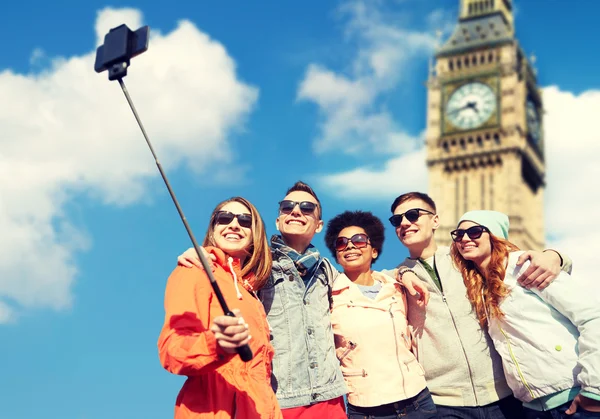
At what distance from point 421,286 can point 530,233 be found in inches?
1605

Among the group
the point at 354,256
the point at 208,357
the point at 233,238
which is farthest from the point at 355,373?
the point at 208,357

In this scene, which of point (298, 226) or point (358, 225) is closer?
point (298, 226)

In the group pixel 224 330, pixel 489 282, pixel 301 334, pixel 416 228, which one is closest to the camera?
pixel 224 330

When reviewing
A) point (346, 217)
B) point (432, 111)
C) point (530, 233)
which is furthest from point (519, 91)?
point (346, 217)

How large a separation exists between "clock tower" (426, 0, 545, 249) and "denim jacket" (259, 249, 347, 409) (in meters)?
35.6

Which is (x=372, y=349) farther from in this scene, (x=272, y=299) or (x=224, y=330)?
(x=224, y=330)

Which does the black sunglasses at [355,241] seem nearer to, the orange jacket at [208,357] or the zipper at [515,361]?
the zipper at [515,361]

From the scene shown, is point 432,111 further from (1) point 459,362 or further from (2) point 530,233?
(1) point 459,362

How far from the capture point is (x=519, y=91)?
135 ft

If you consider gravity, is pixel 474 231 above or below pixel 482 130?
below

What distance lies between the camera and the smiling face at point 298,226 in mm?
4789

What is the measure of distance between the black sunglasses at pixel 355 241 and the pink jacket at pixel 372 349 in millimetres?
334

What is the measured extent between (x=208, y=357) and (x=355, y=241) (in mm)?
1923

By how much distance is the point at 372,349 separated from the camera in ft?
15.1
